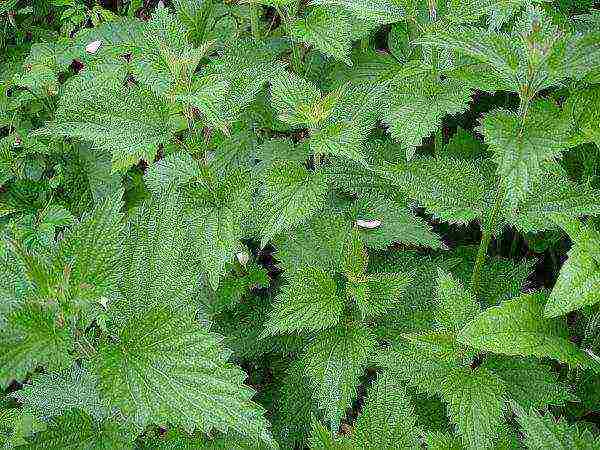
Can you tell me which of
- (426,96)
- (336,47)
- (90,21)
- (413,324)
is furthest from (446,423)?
(90,21)

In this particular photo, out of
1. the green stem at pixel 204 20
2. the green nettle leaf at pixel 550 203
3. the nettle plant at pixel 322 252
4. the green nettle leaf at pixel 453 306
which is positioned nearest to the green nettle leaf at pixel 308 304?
the nettle plant at pixel 322 252

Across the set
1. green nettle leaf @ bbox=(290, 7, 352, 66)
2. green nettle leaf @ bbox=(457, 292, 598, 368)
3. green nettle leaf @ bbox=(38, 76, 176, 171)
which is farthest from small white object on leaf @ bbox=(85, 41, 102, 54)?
green nettle leaf @ bbox=(457, 292, 598, 368)

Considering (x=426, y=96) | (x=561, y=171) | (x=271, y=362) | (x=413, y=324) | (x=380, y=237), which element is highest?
(x=426, y=96)

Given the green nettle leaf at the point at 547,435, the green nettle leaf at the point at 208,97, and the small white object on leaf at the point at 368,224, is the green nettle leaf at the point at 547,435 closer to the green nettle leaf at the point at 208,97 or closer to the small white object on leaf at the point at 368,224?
the small white object on leaf at the point at 368,224

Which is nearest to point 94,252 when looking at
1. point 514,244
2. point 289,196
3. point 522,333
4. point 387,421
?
point 289,196

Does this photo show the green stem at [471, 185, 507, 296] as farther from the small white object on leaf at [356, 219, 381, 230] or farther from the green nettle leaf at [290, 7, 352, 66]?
the green nettle leaf at [290, 7, 352, 66]

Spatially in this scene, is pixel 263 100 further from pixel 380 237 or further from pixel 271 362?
pixel 271 362
